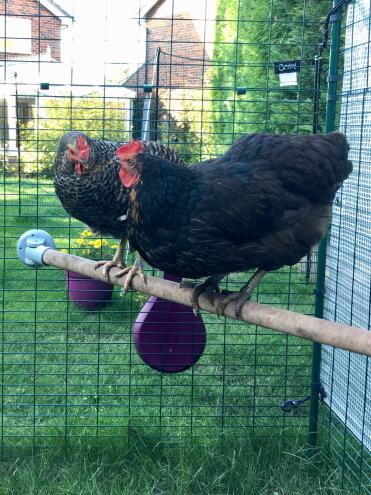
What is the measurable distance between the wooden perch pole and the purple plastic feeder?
1.39 ft

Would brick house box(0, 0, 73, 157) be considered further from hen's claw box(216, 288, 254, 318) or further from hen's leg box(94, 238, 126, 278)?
hen's claw box(216, 288, 254, 318)

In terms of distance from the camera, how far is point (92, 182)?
336 cm

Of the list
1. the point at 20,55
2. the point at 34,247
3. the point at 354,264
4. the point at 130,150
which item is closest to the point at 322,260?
the point at 354,264

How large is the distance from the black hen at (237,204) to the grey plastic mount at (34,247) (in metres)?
0.85

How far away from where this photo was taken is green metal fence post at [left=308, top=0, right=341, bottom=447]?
3414 mm

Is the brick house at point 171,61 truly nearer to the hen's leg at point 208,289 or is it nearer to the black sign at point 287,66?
→ the black sign at point 287,66

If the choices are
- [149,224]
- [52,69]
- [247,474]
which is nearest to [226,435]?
[247,474]

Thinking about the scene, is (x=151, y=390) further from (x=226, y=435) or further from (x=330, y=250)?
(x=330, y=250)

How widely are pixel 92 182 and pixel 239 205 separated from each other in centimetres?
106

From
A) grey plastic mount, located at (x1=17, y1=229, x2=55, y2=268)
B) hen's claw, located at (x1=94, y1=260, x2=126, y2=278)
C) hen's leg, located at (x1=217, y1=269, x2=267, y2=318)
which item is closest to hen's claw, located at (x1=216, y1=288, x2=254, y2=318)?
hen's leg, located at (x1=217, y1=269, x2=267, y2=318)

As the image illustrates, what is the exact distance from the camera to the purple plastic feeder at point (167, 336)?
3639 millimetres

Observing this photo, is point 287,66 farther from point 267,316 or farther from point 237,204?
point 267,316

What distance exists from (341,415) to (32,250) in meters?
1.96

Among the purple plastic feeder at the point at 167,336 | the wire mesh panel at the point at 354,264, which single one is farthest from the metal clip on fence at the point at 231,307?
the wire mesh panel at the point at 354,264
